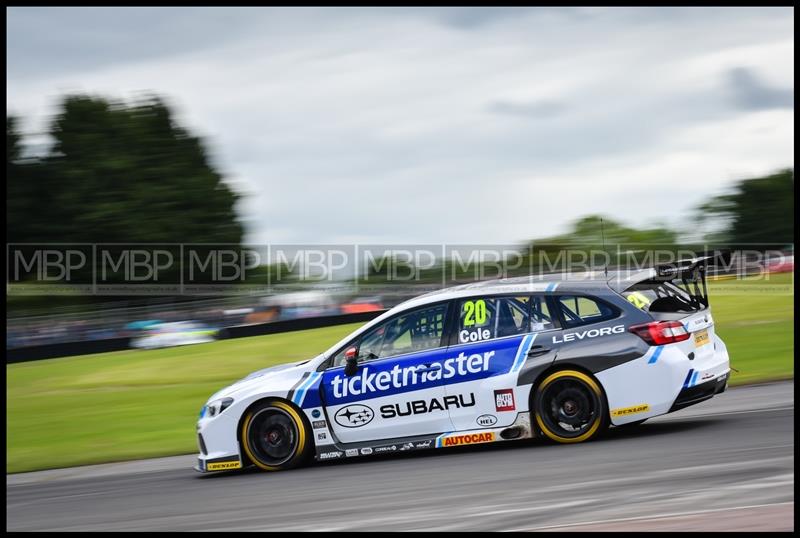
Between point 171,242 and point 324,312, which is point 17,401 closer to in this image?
point 324,312

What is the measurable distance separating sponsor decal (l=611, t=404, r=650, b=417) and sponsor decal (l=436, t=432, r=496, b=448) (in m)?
1.02

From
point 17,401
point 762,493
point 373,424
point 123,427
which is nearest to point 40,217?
point 17,401

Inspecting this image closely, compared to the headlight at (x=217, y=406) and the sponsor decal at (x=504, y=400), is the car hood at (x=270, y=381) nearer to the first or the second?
the headlight at (x=217, y=406)

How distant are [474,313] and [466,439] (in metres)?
1.08

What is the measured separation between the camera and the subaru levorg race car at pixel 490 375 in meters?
7.88

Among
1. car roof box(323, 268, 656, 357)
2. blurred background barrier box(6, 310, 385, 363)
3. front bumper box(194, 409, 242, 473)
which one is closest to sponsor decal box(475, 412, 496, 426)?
car roof box(323, 268, 656, 357)

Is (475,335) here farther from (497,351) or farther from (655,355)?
(655,355)

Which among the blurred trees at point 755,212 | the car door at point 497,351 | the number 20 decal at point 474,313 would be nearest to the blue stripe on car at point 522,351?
the car door at point 497,351

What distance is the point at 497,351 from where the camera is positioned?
813 centimetres

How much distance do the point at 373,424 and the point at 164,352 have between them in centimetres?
1679

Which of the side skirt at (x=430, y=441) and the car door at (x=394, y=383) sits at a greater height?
the car door at (x=394, y=383)

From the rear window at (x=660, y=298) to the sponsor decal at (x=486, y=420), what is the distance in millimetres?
1519

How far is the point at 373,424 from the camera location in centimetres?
830

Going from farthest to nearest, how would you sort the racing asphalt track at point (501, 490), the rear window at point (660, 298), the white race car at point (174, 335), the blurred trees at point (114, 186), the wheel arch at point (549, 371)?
the blurred trees at point (114, 186), the white race car at point (174, 335), the rear window at point (660, 298), the wheel arch at point (549, 371), the racing asphalt track at point (501, 490)
